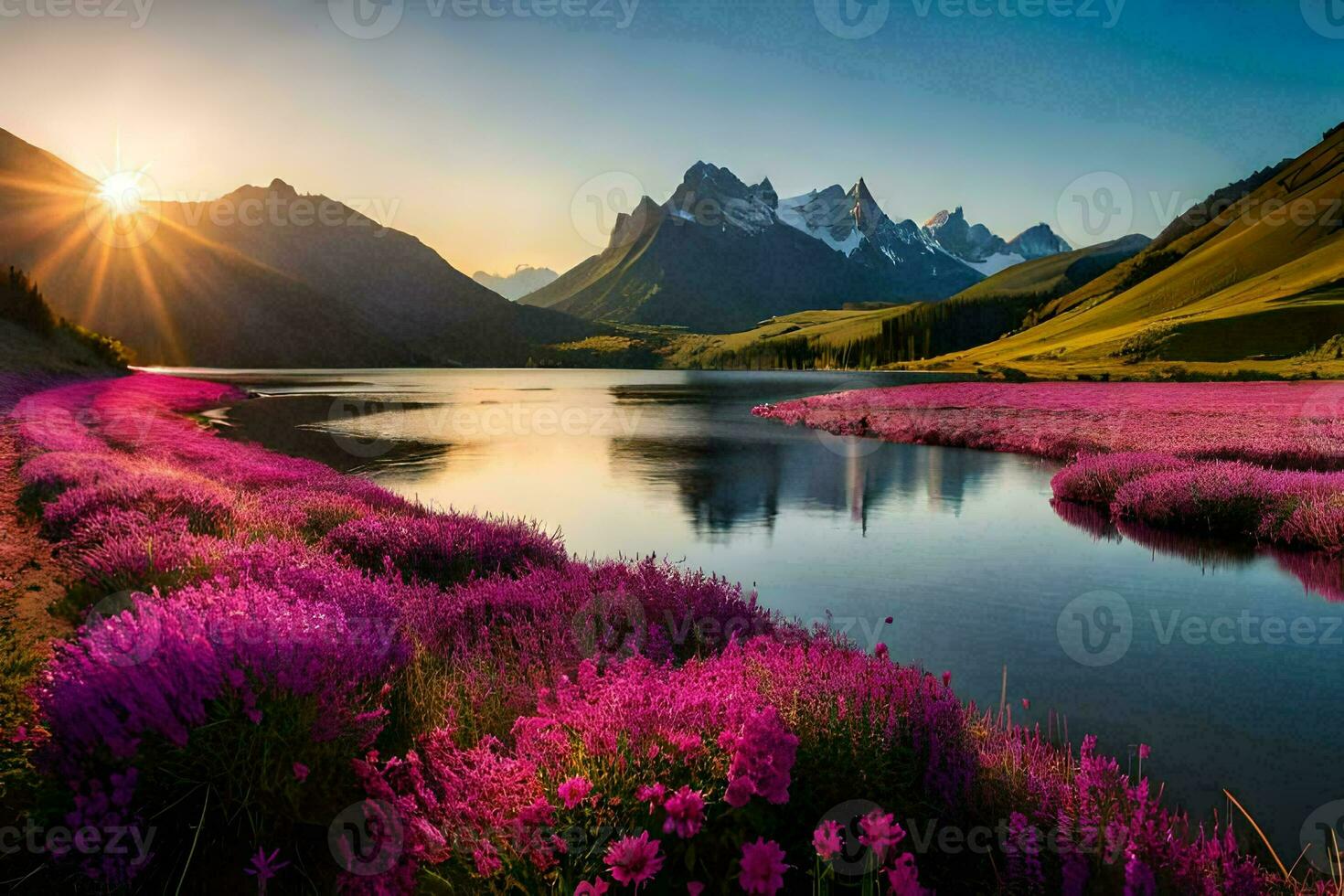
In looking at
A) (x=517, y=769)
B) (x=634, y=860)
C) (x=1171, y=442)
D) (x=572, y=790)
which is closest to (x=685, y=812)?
(x=634, y=860)

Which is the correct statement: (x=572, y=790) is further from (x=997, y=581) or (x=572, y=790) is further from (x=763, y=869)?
(x=997, y=581)

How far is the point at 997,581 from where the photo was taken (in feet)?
43.9

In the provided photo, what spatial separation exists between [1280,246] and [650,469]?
195941 mm

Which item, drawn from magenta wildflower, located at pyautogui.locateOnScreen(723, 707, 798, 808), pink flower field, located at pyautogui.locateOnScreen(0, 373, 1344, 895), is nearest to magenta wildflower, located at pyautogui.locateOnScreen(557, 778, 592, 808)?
pink flower field, located at pyautogui.locateOnScreen(0, 373, 1344, 895)

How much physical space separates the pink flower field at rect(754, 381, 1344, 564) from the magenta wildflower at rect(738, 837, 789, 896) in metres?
17.4

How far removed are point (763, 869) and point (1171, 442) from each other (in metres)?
29.5

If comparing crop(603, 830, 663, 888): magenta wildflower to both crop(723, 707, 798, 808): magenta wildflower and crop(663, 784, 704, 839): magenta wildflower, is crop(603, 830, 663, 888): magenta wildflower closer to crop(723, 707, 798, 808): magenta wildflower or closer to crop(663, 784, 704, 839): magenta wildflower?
crop(663, 784, 704, 839): magenta wildflower

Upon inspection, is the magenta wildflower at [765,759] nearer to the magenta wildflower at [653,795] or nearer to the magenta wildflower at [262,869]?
the magenta wildflower at [653,795]

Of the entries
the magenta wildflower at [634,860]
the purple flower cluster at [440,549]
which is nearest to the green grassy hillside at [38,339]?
the purple flower cluster at [440,549]

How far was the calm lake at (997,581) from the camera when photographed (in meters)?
7.26

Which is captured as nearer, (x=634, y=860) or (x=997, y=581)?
(x=634, y=860)

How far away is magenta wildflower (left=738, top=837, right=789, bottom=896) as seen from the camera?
2996 mm

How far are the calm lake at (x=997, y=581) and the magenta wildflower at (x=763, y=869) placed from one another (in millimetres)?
5085

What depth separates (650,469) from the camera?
2950 centimetres
